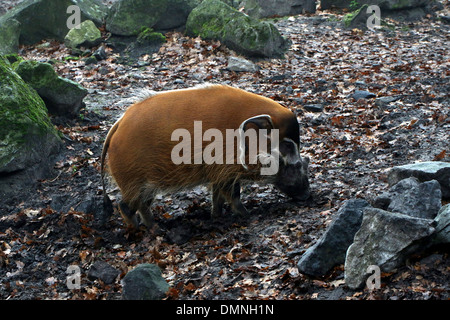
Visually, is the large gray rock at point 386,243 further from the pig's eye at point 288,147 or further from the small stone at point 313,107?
the small stone at point 313,107

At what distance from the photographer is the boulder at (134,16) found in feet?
41.1

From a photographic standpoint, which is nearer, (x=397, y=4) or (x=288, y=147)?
(x=288, y=147)

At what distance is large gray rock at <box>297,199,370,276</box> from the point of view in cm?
409

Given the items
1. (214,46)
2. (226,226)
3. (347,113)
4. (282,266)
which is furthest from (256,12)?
(282,266)

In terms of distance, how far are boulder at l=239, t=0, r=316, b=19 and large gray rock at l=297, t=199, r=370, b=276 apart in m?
11.4

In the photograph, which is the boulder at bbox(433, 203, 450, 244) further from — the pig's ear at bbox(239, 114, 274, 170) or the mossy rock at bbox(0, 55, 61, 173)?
the mossy rock at bbox(0, 55, 61, 173)

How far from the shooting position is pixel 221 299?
13.5ft

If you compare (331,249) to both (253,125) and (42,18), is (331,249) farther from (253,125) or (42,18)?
(42,18)

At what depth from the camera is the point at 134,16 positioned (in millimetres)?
12633

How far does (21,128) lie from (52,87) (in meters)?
1.53

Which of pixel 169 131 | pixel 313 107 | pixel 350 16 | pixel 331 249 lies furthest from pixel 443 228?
pixel 350 16

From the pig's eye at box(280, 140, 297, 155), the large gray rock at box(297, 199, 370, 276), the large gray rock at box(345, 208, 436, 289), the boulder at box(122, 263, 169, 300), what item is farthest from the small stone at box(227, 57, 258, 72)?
the large gray rock at box(345, 208, 436, 289)

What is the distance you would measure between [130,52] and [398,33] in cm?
667

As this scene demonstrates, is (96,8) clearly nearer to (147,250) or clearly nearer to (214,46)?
(214,46)
